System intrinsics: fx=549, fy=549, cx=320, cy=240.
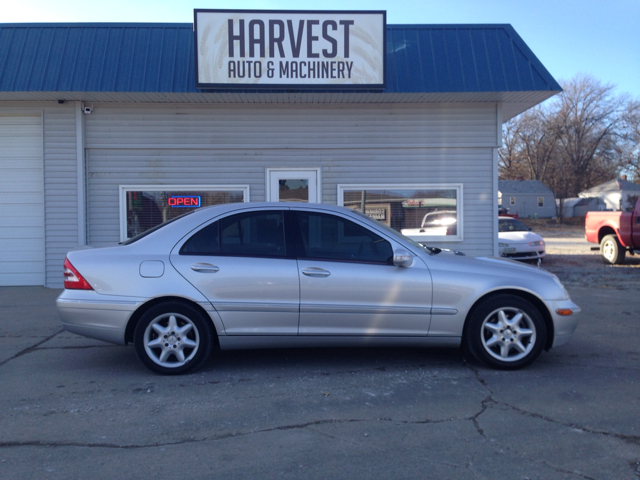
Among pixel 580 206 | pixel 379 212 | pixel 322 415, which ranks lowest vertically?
pixel 322 415

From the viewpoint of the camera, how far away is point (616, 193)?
2028 inches

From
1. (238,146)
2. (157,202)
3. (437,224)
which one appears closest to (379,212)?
(437,224)

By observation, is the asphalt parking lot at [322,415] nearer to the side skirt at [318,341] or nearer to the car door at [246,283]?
the side skirt at [318,341]

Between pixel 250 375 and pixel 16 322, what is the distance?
4119mm

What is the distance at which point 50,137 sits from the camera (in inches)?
391

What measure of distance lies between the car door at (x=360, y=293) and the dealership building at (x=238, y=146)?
16.7 ft

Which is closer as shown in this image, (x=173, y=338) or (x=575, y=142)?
(x=173, y=338)

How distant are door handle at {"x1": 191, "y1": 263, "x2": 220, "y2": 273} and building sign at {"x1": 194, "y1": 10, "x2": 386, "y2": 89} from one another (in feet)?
16.0

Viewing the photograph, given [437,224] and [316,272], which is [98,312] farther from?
[437,224]

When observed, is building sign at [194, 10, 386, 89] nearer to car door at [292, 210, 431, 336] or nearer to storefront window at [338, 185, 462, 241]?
storefront window at [338, 185, 462, 241]

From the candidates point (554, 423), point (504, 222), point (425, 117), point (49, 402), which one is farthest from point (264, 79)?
point (504, 222)

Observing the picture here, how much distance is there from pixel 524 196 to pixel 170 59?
166 feet

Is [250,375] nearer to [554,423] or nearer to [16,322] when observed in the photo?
[554,423]

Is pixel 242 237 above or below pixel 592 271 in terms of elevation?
above
